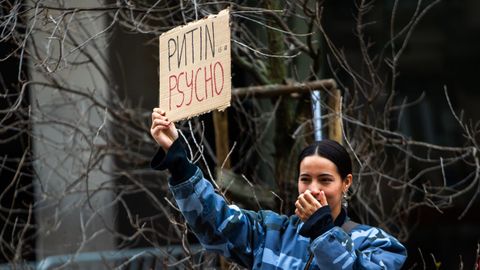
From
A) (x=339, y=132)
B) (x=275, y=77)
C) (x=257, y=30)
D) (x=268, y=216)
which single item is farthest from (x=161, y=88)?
(x=257, y=30)

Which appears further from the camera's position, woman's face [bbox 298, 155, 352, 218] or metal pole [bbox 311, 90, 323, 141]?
metal pole [bbox 311, 90, 323, 141]

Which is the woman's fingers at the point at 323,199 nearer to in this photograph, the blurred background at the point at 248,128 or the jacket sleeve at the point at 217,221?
the jacket sleeve at the point at 217,221

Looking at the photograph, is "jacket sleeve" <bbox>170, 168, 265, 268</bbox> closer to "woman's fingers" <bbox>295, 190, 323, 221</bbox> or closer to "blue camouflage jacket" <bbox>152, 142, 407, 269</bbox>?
"blue camouflage jacket" <bbox>152, 142, 407, 269</bbox>

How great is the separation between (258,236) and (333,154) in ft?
1.26

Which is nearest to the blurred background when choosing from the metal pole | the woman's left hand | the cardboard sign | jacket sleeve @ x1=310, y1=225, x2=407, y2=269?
the metal pole

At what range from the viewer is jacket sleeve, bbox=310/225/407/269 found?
2.98 metres

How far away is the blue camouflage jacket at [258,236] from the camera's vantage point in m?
3.18

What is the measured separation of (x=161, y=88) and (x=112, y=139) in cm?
319

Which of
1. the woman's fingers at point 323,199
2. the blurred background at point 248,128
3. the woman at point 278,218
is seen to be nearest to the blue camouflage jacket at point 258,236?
the woman at point 278,218

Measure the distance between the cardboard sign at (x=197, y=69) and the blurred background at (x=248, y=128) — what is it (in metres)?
1.97

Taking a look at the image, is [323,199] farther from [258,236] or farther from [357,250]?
[258,236]

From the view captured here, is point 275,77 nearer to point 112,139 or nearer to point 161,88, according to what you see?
point 112,139

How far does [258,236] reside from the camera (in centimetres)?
337

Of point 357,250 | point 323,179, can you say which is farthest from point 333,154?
point 357,250
